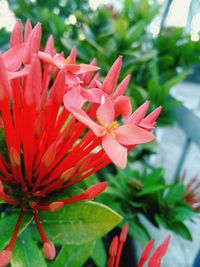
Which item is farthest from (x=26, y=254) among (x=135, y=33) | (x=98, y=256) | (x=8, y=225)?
(x=135, y=33)

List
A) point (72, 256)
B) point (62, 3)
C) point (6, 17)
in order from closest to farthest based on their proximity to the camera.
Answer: point (72, 256), point (6, 17), point (62, 3)

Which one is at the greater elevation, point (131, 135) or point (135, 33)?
point (131, 135)

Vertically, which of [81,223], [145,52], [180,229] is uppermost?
[81,223]

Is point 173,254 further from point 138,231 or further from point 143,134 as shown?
point 143,134

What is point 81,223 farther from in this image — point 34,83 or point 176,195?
point 176,195

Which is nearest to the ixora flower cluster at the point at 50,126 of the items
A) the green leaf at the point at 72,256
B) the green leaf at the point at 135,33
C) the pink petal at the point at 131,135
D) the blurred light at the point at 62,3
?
the pink petal at the point at 131,135

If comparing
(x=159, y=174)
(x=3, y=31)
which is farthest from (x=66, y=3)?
(x=159, y=174)

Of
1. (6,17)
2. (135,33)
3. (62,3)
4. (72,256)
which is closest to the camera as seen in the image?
(72,256)
